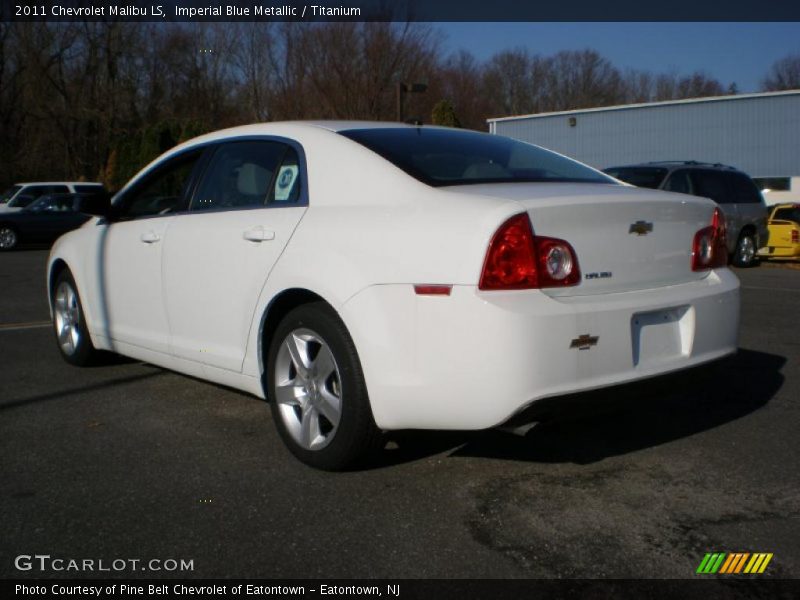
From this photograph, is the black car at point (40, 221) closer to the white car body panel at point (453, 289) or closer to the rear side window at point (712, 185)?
the rear side window at point (712, 185)

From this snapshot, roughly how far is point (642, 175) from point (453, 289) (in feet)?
38.0

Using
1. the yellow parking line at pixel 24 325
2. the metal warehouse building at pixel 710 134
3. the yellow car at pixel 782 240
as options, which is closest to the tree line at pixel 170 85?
the metal warehouse building at pixel 710 134

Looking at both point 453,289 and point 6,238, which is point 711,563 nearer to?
point 453,289

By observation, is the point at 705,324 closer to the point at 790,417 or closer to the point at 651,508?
the point at 651,508

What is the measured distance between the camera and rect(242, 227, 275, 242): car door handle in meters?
4.13

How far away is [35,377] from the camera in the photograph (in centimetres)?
594

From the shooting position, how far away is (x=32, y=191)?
24203 millimetres

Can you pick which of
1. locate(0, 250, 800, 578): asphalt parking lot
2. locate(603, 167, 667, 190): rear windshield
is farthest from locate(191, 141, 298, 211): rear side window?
locate(603, 167, 667, 190): rear windshield

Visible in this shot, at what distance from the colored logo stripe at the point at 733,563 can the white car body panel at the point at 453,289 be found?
76cm

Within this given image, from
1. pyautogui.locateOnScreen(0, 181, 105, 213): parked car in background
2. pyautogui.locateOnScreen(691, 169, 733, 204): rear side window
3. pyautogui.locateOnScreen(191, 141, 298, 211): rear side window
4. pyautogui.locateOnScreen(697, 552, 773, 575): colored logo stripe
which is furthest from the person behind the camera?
pyautogui.locateOnScreen(0, 181, 105, 213): parked car in background

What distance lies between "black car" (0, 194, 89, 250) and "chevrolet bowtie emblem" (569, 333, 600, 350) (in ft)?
66.6

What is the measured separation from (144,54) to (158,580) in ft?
132

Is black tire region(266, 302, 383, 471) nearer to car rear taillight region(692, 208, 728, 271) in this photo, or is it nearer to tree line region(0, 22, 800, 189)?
car rear taillight region(692, 208, 728, 271)

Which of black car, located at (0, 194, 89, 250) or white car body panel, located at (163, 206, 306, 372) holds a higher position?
white car body panel, located at (163, 206, 306, 372)
